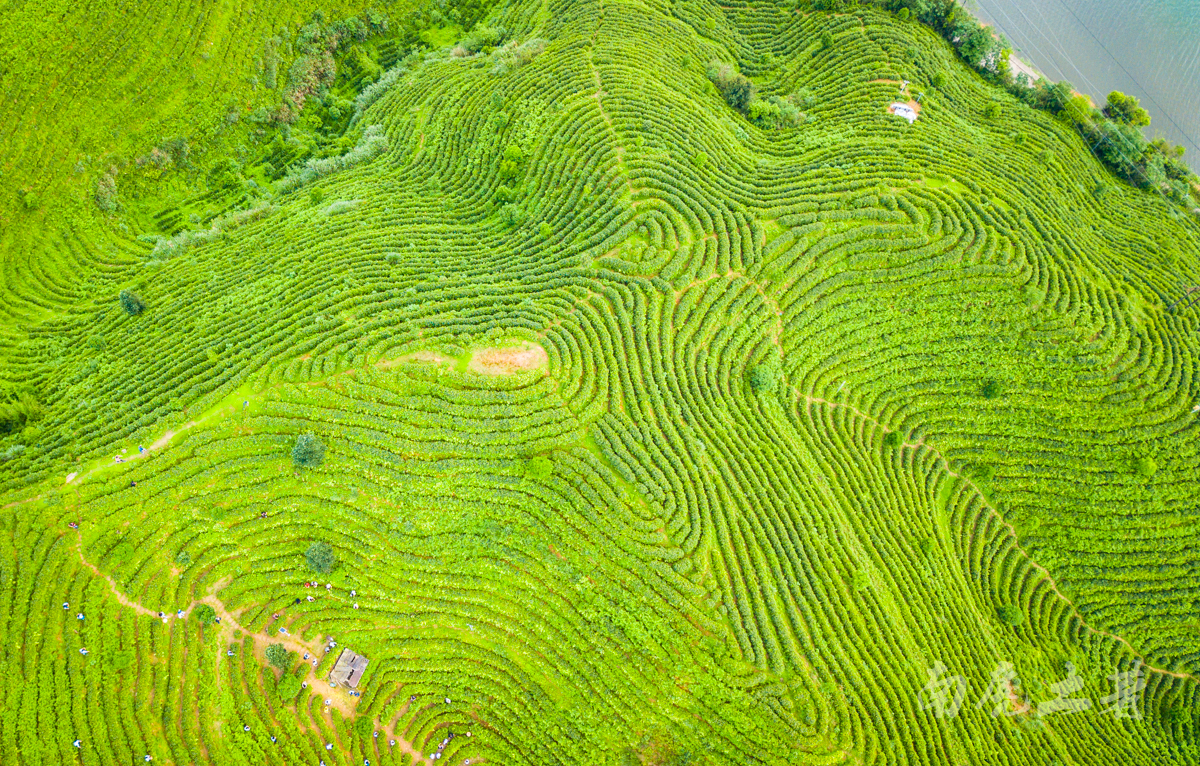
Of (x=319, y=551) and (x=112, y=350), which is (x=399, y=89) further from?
(x=319, y=551)

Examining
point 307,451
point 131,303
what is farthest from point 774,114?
point 131,303

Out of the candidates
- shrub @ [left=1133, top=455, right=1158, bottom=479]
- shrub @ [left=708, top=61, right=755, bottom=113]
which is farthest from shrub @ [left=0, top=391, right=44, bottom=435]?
shrub @ [left=1133, top=455, right=1158, bottom=479]

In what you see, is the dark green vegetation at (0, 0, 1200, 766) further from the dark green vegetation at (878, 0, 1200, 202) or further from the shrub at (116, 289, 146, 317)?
the dark green vegetation at (878, 0, 1200, 202)

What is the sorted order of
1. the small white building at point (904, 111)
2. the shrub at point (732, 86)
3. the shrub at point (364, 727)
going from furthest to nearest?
the shrub at point (732, 86) < the small white building at point (904, 111) < the shrub at point (364, 727)

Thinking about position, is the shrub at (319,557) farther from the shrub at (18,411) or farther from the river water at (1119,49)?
the river water at (1119,49)

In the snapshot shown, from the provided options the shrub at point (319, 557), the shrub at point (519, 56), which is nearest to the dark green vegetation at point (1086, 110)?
the shrub at point (519, 56)
